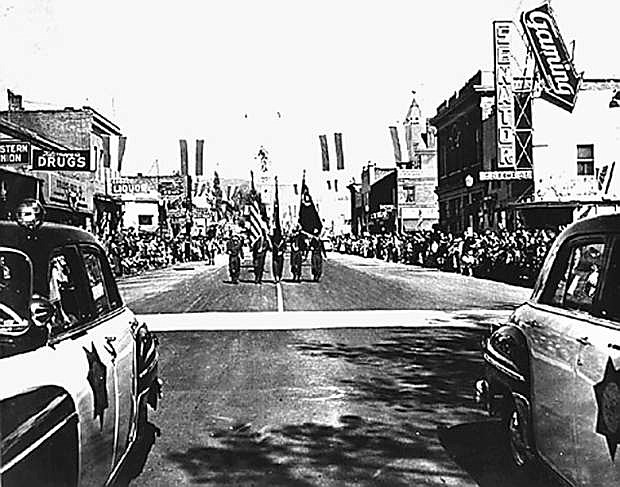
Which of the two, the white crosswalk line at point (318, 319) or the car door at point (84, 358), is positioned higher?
the car door at point (84, 358)

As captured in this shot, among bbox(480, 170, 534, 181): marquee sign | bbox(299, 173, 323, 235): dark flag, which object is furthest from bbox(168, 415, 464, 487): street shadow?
bbox(480, 170, 534, 181): marquee sign

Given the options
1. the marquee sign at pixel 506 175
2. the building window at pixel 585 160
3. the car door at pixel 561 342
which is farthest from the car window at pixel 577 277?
the building window at pixel 585 160

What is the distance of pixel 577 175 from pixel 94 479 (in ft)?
A: 115

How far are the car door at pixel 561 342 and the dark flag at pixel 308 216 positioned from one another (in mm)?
28775

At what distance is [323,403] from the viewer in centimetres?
763

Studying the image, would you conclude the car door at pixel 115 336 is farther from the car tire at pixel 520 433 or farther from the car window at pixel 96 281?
the car tire at pixel 520 433

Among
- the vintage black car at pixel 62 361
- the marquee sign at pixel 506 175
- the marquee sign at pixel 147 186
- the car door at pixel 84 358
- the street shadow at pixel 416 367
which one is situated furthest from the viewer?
the marquee sign at pixel 147 186

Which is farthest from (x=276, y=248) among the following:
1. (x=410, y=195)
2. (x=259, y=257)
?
(x=410, y=195)

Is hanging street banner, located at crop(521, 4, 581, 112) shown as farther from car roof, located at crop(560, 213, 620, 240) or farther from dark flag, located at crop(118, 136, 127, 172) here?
car roof, located at crop(560, 213, 620, 240)

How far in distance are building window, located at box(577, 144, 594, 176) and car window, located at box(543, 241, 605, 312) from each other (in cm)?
3314

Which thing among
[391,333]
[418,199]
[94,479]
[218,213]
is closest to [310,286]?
[391,333]

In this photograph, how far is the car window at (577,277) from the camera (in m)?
4.40

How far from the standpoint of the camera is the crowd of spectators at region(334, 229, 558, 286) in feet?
86.3

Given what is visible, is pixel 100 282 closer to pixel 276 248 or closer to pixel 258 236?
pixel 276 248
